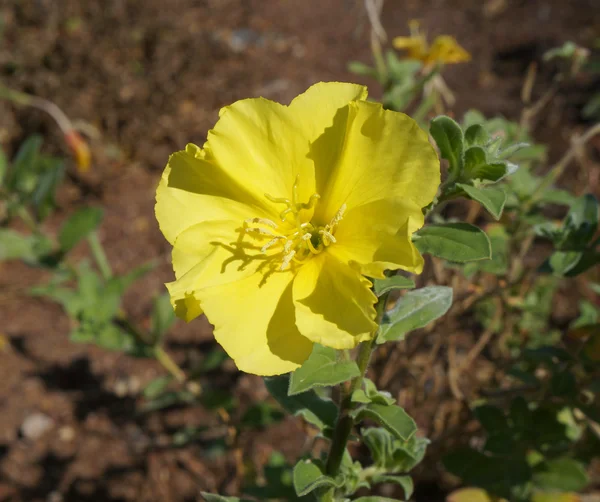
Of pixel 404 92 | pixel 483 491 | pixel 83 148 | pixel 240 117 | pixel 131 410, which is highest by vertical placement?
pixel 240 117

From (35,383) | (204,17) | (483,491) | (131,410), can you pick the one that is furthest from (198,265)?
(204,17)

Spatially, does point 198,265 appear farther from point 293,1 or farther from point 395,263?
point 293,1

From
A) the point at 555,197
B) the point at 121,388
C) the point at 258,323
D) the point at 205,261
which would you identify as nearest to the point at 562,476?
the point at 555,197

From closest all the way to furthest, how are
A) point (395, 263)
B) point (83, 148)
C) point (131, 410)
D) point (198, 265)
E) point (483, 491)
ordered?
point (395, 263)
point (198, 265)
point (483, 491)
point (131, 410)
point (83, 148)

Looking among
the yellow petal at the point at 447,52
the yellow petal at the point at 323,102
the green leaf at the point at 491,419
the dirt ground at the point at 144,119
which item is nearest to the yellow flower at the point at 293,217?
the yellow petal at the point at 323,102

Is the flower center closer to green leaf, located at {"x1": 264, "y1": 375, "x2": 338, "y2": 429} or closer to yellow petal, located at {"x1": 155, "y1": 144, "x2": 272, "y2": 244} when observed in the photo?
yellow petal, located at {"x1": 155, "y1": 144, "x2": 272, "y2": 244}

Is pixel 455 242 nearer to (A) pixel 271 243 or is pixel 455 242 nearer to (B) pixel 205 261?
(A) pixel 271 243

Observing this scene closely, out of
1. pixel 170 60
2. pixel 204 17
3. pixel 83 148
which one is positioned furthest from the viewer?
→ pixel 204 17
